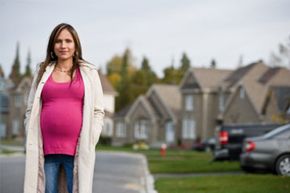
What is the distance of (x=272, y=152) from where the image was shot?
49.4ft

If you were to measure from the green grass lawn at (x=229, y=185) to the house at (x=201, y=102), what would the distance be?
45.5 metres

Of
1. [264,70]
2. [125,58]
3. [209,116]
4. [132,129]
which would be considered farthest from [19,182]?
[125,58]

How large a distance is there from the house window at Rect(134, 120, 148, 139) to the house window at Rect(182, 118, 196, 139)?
584 cm

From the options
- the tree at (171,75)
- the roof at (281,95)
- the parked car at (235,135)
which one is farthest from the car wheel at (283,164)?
the tree at (171,75)

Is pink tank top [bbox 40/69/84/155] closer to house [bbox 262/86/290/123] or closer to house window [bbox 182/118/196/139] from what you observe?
house [bbox 262/86/290/123]

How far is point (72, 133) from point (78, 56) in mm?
636

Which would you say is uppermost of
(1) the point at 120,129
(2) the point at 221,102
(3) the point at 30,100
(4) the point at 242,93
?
(4) the point at 242,93

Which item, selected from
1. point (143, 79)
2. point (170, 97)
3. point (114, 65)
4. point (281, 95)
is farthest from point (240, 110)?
point (114, 65)

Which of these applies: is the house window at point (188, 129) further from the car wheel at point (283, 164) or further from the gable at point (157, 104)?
the car wheel at point (283, 164)

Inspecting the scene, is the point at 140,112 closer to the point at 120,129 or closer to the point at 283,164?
the point at 120,129

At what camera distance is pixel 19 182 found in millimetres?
13586

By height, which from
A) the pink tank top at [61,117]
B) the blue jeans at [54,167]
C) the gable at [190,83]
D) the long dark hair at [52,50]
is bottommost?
the blue jeans at [54,167]

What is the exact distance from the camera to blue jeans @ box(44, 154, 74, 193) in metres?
5.01

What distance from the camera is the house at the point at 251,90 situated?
49.2 meters
